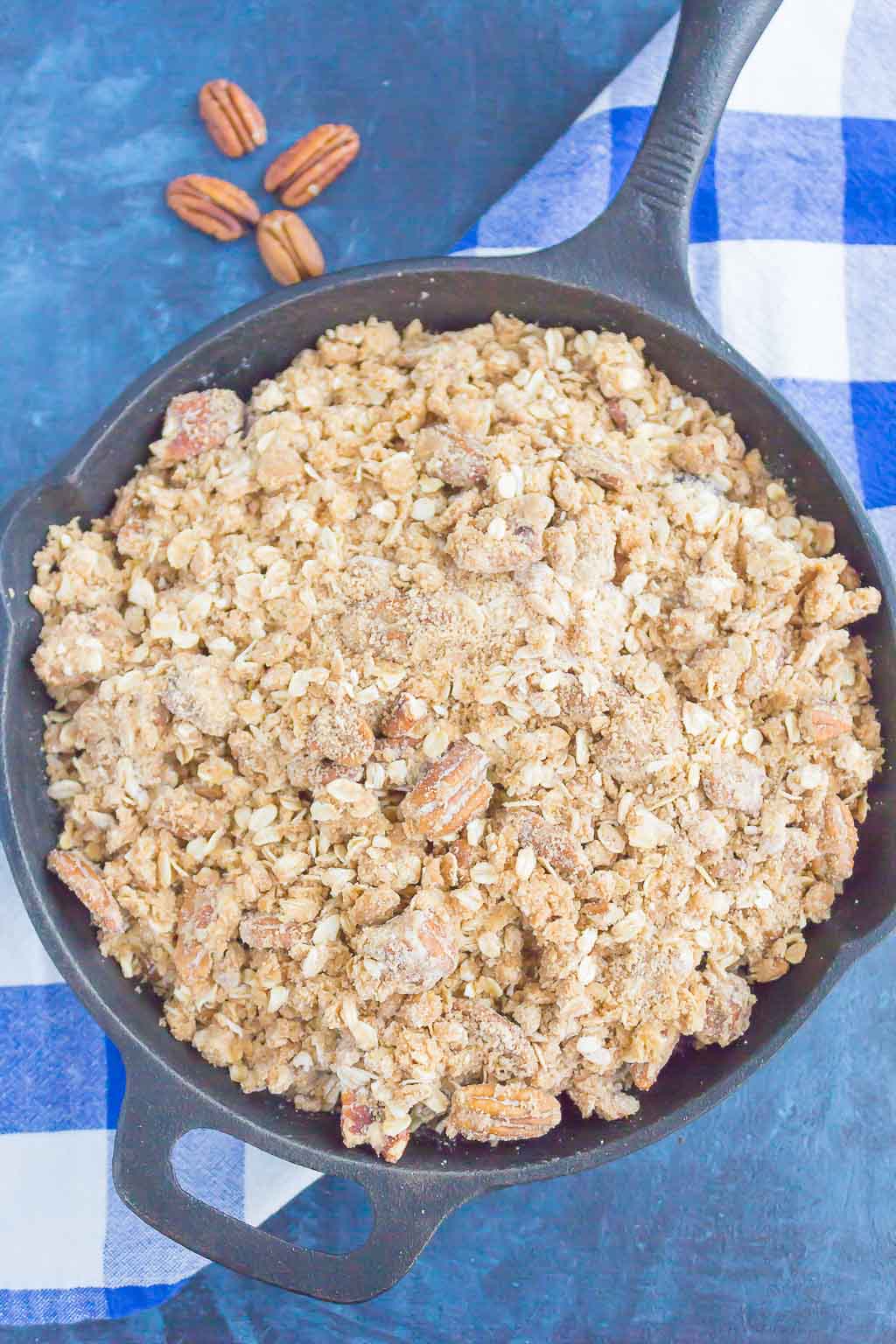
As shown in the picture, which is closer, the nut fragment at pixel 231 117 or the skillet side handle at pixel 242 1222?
the skillet side handle at pixel 242 1222

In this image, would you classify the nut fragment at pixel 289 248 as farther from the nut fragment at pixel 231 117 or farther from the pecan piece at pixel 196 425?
the pecan piece at pixel 196 425

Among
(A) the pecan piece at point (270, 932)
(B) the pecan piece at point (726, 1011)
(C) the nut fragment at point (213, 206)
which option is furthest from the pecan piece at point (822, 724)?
(C) the nut fragment at point (213, 206)

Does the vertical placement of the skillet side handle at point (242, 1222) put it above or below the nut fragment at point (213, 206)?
below

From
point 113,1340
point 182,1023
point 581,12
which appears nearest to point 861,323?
point 581,12

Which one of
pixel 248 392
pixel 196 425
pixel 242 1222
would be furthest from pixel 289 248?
pixel 242 1222

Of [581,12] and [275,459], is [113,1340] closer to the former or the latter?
[275,459]

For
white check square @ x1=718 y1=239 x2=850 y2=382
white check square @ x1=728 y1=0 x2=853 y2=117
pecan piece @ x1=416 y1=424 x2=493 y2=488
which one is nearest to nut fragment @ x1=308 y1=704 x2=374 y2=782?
pecan piece @ x1=416 y1=424 x2=493 y2=488

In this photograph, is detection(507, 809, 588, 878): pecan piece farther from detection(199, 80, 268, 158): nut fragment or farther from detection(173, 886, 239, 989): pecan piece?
detection(199, 80, 268, 158): nut fragment
